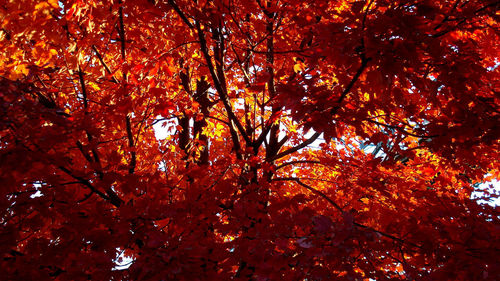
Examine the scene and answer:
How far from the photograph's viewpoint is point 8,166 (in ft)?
9.29

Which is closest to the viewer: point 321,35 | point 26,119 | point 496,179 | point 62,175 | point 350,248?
point 350,248

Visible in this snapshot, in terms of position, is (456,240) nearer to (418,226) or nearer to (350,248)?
(418,226)

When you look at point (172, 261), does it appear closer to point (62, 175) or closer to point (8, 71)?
point (62, 175)

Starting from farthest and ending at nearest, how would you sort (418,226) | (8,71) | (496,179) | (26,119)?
1. (496,179)
2. (8,71)
3. (418,226)
4. (26,119)

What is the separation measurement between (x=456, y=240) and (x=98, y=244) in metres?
3.95

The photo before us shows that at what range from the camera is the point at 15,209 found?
3.54m

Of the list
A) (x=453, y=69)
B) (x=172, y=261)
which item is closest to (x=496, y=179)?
(x=453, y=69)

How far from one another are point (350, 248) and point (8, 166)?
2967 mm

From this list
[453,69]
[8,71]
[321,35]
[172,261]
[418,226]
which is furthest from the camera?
[8,71]

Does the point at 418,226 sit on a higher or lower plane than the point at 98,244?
lower

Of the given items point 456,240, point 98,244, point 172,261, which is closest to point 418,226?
point 456,240

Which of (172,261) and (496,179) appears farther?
(496,179)

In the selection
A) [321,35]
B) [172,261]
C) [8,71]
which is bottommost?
[172,261]

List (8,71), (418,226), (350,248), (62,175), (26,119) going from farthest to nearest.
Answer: (8,71)
(62,175)
(418,226)
(26,119)
(350,248)
